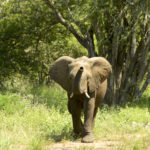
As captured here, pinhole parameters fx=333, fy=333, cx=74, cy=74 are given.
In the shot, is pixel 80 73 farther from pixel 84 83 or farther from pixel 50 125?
pixel 50 125

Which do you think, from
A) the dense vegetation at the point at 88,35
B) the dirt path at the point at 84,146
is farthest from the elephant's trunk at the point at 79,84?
the dense vegetation at the point at 88,35

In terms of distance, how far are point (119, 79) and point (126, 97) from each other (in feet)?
2.65

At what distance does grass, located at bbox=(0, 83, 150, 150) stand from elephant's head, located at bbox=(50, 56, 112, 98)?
1109mm

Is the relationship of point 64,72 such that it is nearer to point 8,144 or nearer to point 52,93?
point 8,144

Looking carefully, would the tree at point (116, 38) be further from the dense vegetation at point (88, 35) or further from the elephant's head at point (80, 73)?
the elephant's head at point (80, 73)

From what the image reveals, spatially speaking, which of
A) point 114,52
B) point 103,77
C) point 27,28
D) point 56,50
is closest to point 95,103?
point 103,77

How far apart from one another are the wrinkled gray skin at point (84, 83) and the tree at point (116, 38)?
15.9 ft

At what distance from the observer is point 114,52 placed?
12031 mm

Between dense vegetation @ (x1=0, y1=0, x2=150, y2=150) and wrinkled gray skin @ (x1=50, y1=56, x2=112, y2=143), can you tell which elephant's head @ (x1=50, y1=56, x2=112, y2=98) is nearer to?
wrinkled gray skin @ (x1=50, y1=56, x2=112, y2=143)

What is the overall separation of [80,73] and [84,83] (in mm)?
235

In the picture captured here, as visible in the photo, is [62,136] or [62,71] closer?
[62,71]

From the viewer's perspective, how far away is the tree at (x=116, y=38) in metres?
11.6

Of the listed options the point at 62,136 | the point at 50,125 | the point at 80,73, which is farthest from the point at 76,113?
the point at 50,125

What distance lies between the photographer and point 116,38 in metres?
11.7
